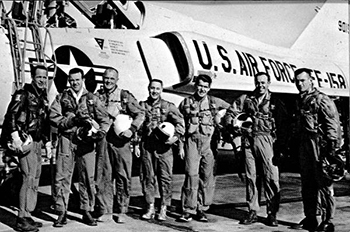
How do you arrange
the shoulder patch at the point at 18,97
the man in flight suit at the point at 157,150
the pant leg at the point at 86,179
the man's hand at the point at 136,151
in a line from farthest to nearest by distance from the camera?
1. the man's hand at the point at 136,151
2. the man in flight suit at the point at 157,150
3. the pant leg at the point at 86,179
4. the shoulder patch at the point at 18,97

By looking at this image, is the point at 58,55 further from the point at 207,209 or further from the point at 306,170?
the point at 306,170

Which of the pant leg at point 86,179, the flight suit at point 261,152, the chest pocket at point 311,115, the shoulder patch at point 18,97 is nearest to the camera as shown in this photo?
the shoulder patch at point 18,97

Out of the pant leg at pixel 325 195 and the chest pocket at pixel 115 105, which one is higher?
the chest pocket at pixel 115 105

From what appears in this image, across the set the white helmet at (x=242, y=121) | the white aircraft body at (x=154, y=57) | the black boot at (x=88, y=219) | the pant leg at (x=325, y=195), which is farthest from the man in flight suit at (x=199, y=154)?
the white aircraft body at (x=154, y=57)

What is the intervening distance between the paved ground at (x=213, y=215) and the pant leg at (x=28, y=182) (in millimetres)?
258

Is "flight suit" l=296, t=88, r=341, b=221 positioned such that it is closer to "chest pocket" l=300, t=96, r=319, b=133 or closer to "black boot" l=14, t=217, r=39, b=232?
"chest pocket" l=300, t=96, r=319, b=133

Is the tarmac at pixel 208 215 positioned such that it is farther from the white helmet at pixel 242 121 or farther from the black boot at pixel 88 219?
the white helmet at pixel 242 121

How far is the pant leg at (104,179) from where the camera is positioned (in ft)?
14.9

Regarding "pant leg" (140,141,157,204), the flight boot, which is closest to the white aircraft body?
"pant leg" (140,141,157,204)

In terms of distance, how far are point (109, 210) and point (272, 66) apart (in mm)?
6076

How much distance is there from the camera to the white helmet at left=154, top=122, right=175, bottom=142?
4.68 m

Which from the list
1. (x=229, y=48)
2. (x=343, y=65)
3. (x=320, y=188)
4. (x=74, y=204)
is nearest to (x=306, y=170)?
(x=320, y=188)

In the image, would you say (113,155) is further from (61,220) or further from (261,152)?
(261,152)

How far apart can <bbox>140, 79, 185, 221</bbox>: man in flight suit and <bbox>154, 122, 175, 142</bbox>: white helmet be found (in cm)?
4
